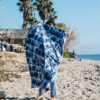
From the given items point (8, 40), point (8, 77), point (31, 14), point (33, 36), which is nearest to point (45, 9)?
point (31, 14)

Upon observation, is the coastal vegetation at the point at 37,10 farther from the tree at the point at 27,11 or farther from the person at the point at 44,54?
the person at the point at 44,54

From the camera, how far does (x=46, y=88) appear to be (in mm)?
4484

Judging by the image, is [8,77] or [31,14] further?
[31,14]

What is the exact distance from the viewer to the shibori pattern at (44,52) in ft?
13.7

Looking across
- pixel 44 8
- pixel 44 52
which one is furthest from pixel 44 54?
pixel 44 8

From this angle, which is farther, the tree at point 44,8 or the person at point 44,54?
the tree at point 44,8

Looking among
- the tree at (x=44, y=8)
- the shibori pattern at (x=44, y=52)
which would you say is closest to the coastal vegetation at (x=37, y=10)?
the tree at (x=44, y=8)

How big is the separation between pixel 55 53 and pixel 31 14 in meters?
38.7

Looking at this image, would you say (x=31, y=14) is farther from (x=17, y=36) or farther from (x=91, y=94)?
(x=91, y=94)

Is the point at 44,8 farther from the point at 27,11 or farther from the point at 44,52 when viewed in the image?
the point at 44,52

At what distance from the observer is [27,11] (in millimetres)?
41344

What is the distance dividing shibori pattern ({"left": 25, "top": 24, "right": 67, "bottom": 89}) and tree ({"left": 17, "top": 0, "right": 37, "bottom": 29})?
119ft

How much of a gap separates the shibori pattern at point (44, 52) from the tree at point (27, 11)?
3642 cm

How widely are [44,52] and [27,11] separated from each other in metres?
38.0
